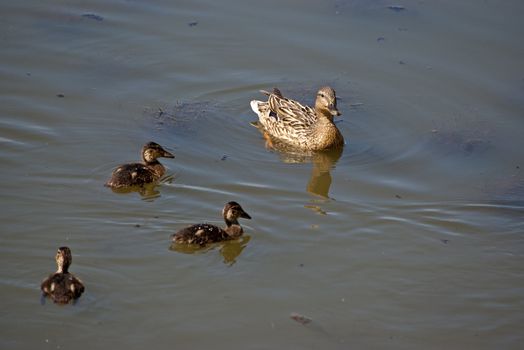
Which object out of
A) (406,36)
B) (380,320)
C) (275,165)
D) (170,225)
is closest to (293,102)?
(275,165)

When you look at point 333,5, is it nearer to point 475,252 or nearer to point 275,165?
point 275,165

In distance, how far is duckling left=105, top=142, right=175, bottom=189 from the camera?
8.63m

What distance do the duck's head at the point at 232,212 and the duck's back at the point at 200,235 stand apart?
0.40 feet

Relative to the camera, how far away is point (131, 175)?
340 inches

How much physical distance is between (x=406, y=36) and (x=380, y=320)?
6.05m

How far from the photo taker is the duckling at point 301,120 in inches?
404

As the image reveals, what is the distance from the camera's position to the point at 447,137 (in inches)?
405

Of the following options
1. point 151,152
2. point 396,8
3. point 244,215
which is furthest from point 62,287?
point 396,8

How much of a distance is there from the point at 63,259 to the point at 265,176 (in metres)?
2.90

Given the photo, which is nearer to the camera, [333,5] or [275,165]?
[275,165]

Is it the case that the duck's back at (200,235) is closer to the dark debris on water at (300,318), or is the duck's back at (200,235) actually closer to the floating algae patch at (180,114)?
the dark debris on water at (300,318)

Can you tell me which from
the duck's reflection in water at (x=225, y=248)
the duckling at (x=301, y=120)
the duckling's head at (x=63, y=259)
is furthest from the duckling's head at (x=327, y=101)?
the duckling's head at (x=63, y=259)

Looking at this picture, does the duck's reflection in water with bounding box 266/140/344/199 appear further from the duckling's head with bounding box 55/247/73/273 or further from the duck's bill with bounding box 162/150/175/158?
the duckling's head with bounding box 55/247/73/273

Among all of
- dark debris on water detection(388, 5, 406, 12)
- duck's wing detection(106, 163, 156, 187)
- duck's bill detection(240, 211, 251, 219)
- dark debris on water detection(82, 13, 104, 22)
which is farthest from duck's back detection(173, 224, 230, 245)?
dark debris on water detection(388, 5, 406, 12)
